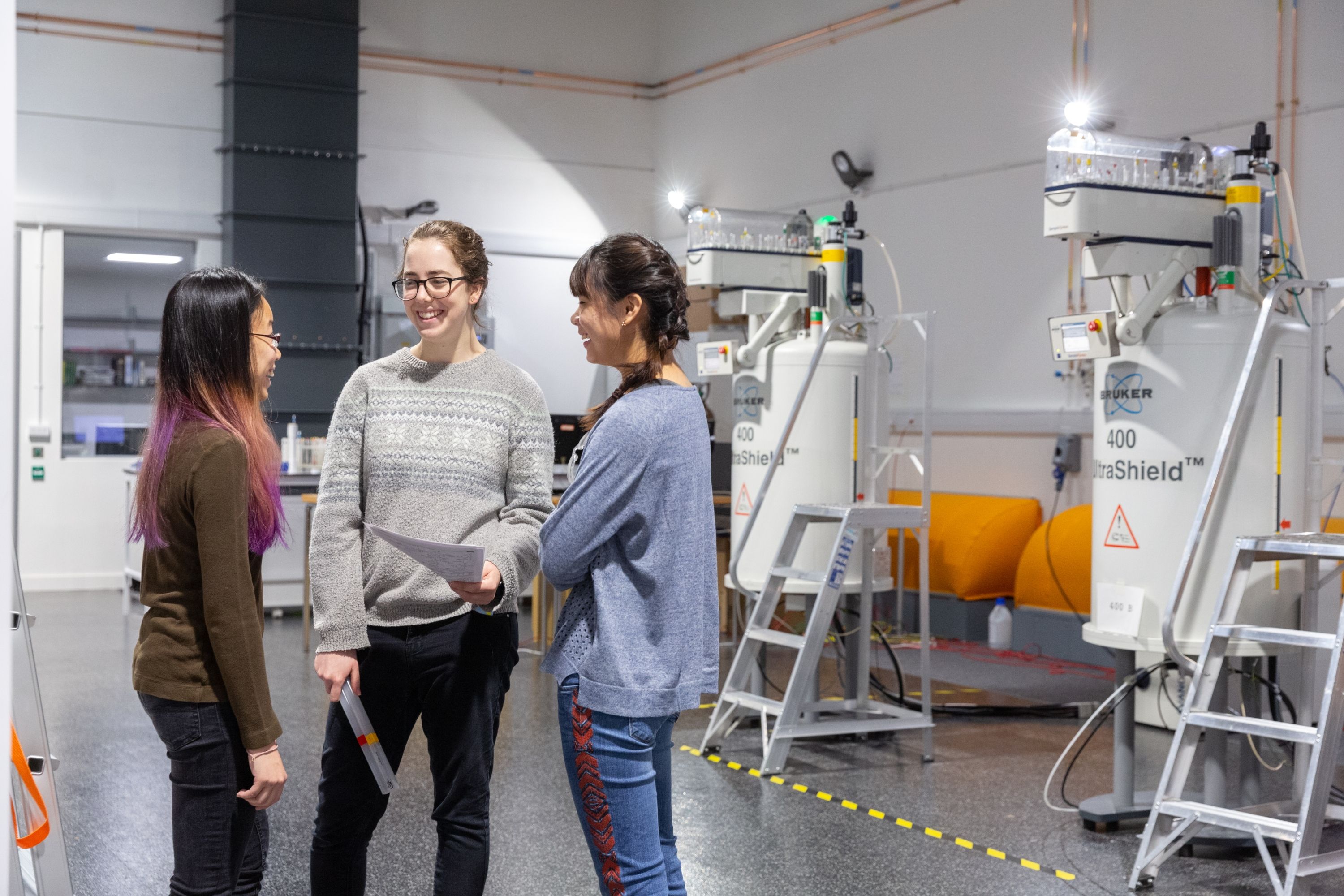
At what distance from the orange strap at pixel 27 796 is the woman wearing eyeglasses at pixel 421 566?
46cm

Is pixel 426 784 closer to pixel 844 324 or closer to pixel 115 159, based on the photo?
pixel 844 324

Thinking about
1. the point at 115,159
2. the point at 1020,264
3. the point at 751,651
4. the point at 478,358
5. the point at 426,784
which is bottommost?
the point at 426,784

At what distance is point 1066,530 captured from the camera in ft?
21.3

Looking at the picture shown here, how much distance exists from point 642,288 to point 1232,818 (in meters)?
2.25

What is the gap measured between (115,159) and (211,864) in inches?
322

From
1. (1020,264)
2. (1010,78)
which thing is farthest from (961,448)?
(1010,78)

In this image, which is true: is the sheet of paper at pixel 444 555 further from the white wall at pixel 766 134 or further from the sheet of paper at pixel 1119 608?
the white wall at pixel 766 134

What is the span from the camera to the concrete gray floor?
3.32 meters

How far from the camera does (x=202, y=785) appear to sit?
5.93 feet

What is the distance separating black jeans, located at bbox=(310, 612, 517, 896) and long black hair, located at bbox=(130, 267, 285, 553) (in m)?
0.35

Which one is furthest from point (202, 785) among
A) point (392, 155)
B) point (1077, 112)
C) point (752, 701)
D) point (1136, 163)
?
point (392, 155)

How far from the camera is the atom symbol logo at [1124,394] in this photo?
3.73 m

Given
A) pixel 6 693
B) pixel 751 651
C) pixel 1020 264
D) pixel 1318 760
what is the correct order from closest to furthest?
pixel 6 693 < pixel 1318 760 < pixel 751 651 < pixel 1020 264

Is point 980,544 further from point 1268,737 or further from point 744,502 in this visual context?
point 1268,737
